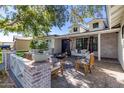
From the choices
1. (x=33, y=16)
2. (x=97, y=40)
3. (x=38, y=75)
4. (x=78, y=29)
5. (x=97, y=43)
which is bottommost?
(x=38, y=75)

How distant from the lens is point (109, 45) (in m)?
8.18

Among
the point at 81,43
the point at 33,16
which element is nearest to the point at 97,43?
the point at 81,43

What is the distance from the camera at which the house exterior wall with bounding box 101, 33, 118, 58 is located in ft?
26.0

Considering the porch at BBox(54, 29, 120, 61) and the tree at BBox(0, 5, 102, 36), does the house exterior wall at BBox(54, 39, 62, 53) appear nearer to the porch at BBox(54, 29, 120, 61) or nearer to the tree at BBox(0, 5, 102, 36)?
the porch at BBox(54, 29, 120, 61)

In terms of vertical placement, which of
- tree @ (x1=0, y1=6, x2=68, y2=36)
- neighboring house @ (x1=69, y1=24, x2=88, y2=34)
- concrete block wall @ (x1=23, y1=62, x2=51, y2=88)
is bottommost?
concrete block wall @ (x1=23, y1=62, x2=51, y2=88)

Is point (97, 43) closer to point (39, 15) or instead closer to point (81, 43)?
point (81, 43)

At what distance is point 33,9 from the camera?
4.44 meters

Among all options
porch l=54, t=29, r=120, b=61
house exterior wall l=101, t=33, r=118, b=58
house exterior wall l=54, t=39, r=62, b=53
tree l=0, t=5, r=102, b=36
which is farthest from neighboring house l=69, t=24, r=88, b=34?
tree l=0, t=5, r=102, b=36

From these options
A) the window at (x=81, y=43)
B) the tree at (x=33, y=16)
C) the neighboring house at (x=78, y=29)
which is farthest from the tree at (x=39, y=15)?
the neighboring house at (x=78, y=29)

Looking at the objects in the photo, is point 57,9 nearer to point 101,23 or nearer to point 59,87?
point 59,87

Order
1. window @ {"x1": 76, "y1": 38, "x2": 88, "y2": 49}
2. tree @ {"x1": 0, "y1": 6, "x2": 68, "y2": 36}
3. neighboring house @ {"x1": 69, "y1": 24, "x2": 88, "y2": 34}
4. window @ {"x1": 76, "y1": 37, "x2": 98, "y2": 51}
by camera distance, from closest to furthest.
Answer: tree @ {"x1": 0, "y1": 6, "x2": 68, "y2": 36} < window @ {"x1": 76, "y1": 37, "x2": 98, "y2": 51} < window @ {"x1": 76, "y1": 38, "x2": 88, "y2": 49} < neighboring house @ {"x1": 69, "y1": 24, "x2": 88, "y2": 34}

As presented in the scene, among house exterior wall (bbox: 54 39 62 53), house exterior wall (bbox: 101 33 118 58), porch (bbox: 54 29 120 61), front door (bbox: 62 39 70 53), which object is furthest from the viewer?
house exterior wall (bbox: 54 39 62 53)

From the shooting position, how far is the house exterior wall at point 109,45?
7.93 meters
